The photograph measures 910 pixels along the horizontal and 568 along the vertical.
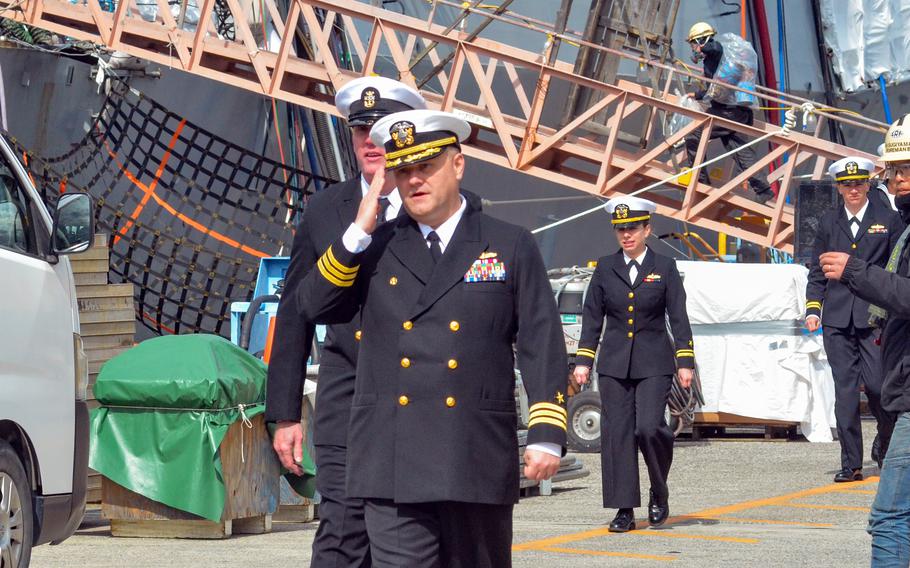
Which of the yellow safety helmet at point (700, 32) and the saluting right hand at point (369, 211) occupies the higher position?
the yellow safety helmet at point (700, 32)

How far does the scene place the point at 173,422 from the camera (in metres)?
8.37

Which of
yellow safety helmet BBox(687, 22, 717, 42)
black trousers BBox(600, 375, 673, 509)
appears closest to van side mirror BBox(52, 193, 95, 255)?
black trousers BBox(600, 375, 673, 509)

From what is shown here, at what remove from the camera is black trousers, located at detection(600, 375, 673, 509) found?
29.0 ft

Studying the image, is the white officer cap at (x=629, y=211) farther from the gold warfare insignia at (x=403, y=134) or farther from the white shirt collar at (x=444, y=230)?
the gold warfare insignia at (x=403, y=134)

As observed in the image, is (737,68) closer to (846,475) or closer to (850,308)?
(850,308)

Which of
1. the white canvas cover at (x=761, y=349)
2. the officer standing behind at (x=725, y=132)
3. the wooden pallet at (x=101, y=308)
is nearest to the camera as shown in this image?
the wooden pallet at (x=101, y=308)

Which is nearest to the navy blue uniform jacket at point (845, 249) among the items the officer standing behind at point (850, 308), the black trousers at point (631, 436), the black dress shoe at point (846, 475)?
the officer standing behind at point (850, 308)

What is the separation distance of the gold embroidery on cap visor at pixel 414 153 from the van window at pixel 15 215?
2.44 metres

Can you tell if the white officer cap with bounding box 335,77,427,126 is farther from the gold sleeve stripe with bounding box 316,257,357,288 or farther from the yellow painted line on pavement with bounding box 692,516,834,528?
the yellow painted line on pavement with bounding box 692,516,834,528

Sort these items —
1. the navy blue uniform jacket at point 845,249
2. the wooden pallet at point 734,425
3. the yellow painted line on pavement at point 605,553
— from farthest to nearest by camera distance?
the wooden pallet at point 734,425
the navy blue uniform jacket at point 845,249
the yellow painted line on pavement at point 605,553

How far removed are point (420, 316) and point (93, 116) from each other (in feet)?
46.8

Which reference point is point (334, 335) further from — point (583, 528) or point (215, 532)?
point (583, 528)

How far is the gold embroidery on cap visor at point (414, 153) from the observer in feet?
14.3

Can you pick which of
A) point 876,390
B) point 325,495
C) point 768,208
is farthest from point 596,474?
point 325,495
